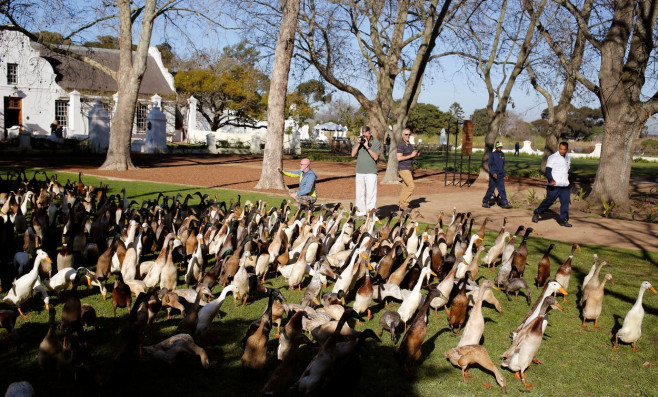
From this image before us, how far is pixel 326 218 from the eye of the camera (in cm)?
1095

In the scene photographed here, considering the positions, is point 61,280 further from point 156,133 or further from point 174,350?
point 156,133

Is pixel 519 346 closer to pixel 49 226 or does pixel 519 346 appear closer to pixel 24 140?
pixel 49 226

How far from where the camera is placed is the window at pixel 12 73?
140ft

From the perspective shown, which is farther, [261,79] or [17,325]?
[261,79]

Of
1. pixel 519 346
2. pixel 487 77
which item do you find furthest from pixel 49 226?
pixel 487 77

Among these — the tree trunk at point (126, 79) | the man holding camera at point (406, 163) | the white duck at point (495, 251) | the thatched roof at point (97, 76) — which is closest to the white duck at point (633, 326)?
the white duck at point (495, 251)

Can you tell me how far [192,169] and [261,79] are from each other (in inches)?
1288

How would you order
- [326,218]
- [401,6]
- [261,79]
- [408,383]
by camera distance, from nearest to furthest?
1. [408,383]
2. [326,218]
3. [401,6]
4. [261,79]

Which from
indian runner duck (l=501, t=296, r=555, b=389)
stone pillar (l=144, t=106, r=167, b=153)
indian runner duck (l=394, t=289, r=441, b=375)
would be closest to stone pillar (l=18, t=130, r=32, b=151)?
stone pillar (l=144, t=106, r=167, b=153)

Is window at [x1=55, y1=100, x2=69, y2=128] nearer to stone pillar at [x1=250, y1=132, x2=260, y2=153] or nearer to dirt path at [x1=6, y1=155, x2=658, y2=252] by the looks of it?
stone pillar at [x1=250, y1=132, x2=260, y2=153]

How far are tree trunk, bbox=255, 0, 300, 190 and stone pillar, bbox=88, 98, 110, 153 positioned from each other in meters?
17.8

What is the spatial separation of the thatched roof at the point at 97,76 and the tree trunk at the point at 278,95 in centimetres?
2924

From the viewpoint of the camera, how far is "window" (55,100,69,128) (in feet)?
148

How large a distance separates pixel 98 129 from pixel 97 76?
18353 millimetres
